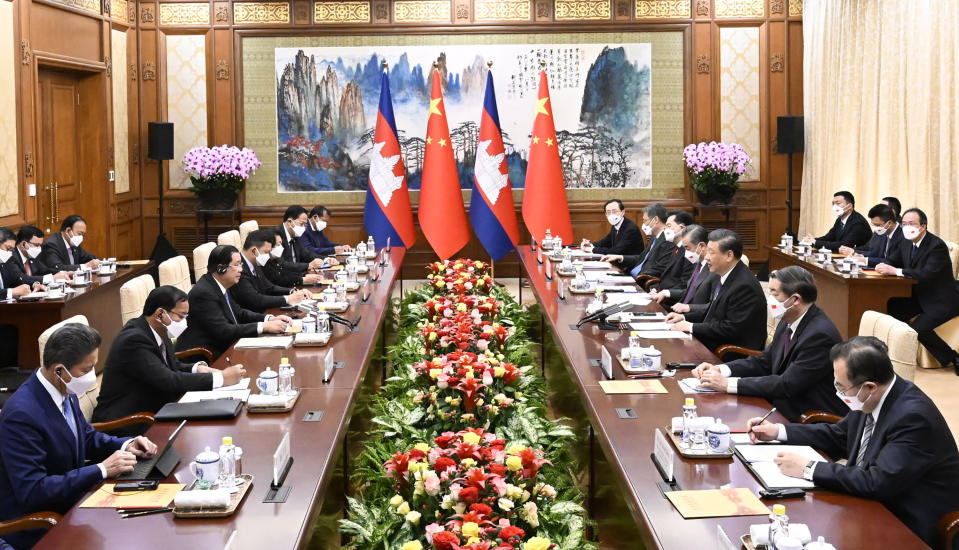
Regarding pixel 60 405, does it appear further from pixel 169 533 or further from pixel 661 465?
pixel 661 465

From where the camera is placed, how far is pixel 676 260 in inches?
322

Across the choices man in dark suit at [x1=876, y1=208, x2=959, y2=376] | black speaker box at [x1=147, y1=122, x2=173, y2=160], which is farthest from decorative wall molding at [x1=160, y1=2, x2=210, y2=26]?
man in dark suit at [x1=876, y1=208, x2=959, y2=376]

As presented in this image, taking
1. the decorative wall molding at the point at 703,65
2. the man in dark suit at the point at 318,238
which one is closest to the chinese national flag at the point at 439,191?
the man in dark suit at the point at 318,238

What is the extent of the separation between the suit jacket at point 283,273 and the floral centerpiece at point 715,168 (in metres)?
5.01

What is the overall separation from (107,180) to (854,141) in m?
8.21

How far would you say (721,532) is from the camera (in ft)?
9.12

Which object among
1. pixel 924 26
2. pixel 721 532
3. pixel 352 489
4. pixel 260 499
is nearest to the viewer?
pixel 721 532

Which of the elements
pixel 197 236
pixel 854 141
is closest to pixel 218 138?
pixel 197 236

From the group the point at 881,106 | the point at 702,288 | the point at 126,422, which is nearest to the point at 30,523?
the point at 126,422

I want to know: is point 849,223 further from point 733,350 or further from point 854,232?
point 733,350

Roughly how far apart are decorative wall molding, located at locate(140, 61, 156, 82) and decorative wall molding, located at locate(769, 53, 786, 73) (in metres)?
7.45

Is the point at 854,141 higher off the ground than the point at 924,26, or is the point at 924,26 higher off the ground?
the point at 924,26

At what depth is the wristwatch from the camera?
3.26 m

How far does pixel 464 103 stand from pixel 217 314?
6.73 m
